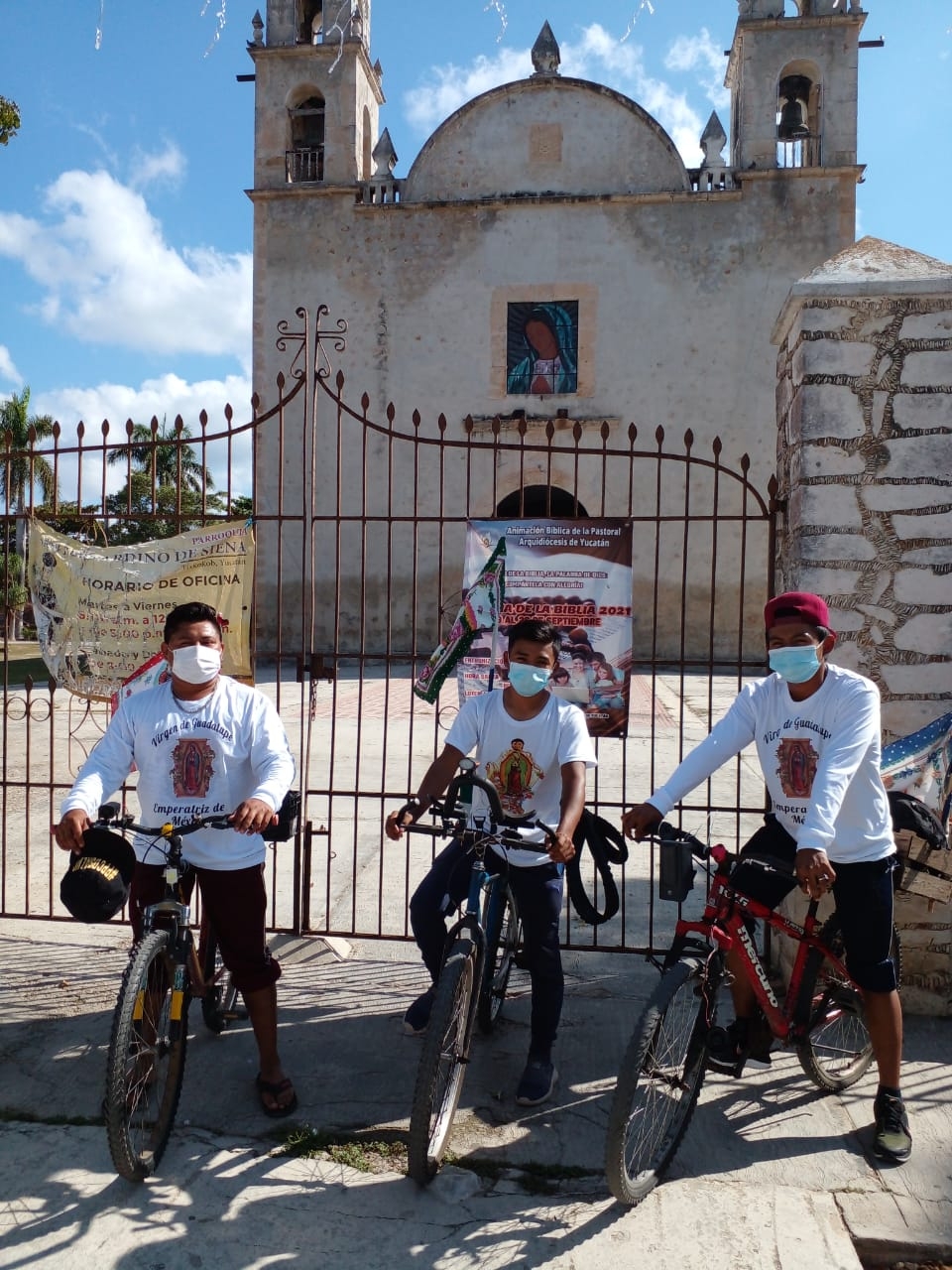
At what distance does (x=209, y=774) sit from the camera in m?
3.24

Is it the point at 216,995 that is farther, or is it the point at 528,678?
the point at 216,995

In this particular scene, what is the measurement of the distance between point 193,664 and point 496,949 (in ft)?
4.95

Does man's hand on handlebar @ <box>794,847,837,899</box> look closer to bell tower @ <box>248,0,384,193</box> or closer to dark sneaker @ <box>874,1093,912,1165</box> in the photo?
dark sneaker @ <box>874,1093,912,1165</box>

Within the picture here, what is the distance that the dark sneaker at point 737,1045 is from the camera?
10.2 ft

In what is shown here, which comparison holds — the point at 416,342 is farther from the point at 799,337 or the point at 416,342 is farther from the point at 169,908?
the point at 169,908

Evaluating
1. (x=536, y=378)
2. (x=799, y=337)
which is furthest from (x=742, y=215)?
(x=799, y=337)

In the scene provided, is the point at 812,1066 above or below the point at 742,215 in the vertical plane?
below

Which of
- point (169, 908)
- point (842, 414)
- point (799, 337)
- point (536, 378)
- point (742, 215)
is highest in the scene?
point (742, 215)

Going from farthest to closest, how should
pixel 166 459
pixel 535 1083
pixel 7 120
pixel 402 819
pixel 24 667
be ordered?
pixel 166 459 → pixel 24 667 → pixel 7 120 → pixel 535 1083 → pixel 402 819

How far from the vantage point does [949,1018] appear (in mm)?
4082

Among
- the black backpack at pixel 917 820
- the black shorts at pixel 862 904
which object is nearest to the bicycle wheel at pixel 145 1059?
the black shorts at pixel 862 904

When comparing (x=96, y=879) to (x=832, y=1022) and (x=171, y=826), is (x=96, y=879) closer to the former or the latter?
(x=171, y=826)

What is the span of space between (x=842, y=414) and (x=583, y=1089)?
2.95m

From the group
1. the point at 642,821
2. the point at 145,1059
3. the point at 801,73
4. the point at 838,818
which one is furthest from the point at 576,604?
the point at 801,73
